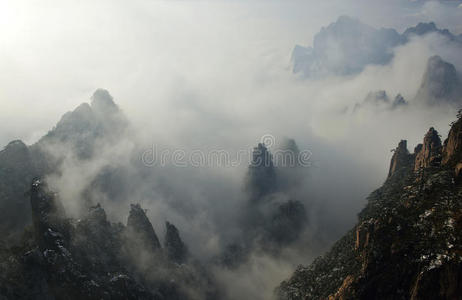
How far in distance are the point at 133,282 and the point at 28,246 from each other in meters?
55.2

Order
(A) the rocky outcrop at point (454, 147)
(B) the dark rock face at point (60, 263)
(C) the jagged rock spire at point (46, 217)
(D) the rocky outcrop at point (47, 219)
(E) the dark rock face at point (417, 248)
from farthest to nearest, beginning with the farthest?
(C) the jagged rock spire at point (46, 217) < (D) the rocky outcrop at point (47, 219) < (A) the rocky outcrop at point (454, 147) < (B) the dark rock face at point (60, 263) < (E) the dark rock face at point (417, 248)

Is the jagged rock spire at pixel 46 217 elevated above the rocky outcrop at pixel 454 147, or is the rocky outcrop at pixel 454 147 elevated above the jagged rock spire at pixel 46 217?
the rocky outcrop at pixel 454 147

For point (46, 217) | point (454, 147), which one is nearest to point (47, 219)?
point (46, 217)

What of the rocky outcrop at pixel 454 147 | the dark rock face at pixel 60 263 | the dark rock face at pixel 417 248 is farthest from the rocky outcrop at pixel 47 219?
the rocky outcrop at pixel 454 147

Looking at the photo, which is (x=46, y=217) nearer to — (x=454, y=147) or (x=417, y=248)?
(x=417, y=248)

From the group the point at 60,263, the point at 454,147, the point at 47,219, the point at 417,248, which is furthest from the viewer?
the point at 47,219

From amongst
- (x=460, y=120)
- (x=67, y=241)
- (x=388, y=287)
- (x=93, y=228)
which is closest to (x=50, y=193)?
(x=67, y=241)

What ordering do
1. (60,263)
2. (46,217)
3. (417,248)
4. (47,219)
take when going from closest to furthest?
(417,248)
(60,263)
(47,219)
(46,217)

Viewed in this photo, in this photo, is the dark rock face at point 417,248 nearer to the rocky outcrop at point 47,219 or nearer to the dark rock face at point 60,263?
the dark rock face at point 60,263

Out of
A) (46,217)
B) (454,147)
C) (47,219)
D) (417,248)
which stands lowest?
(47,219)

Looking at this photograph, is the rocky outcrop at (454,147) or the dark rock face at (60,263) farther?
the rocky outcrop at (454,147)

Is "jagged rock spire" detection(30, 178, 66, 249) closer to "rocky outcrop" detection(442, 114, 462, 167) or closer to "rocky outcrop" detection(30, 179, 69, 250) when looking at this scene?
"rocky outcrop" detection(30, 179, 69, 250)

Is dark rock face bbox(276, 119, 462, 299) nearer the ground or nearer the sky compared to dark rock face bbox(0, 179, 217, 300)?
nearer the sky

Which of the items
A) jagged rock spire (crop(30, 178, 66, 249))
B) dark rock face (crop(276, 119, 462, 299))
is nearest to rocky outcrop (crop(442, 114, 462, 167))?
dark rock face (crop(276, 119, 462, 299))
